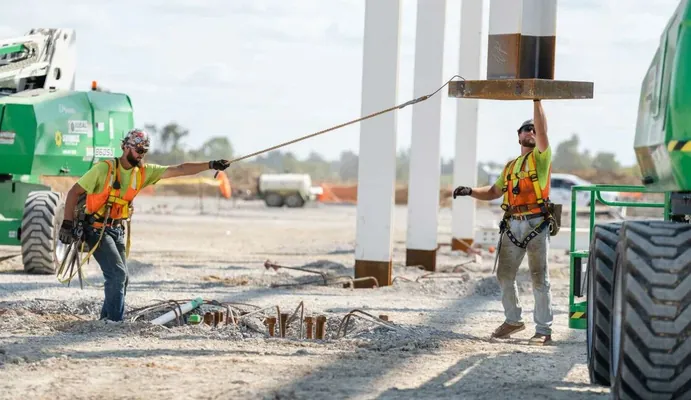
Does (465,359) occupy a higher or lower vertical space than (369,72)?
lower

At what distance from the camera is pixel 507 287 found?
11.9m

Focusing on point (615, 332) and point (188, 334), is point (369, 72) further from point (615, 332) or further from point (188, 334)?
point (615, 332)

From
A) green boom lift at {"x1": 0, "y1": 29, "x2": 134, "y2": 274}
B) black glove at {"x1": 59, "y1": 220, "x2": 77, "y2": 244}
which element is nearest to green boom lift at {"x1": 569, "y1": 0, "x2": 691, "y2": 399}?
black glove at {"x1": 59, "y1": 220, "x2": 77, "y2": 244}

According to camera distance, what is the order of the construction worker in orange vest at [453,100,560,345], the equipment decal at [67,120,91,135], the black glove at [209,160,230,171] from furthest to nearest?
the equipment decal at [67,120,91,135], the black glove at [209,160,230,171], the construction worker in orange vest at [453,100,560,345]

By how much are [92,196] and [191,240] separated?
1827 centimetres

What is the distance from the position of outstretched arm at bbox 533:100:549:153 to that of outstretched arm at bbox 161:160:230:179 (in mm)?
2844

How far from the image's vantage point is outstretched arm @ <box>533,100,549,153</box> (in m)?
11.0

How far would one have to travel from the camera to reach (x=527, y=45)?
1102cm

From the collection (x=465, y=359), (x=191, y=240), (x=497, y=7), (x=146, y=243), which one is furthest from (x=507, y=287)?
(x=191, y=240)

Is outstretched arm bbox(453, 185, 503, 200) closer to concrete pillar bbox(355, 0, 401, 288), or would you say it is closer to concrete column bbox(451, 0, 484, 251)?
concrete pillar bbox(355, 0, 401, 288)

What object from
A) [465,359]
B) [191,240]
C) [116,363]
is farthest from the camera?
[191,240]

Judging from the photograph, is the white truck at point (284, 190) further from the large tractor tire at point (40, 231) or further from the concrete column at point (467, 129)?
the large tractor tire at point (40, 231)

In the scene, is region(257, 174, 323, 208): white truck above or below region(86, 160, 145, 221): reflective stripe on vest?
above

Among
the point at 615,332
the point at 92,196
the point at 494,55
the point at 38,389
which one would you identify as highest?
the point at 494,55
